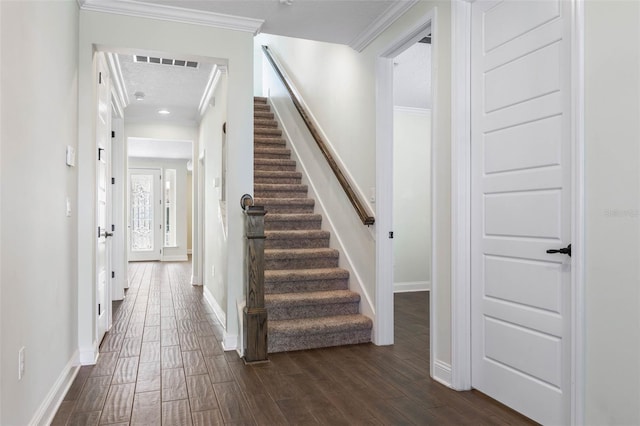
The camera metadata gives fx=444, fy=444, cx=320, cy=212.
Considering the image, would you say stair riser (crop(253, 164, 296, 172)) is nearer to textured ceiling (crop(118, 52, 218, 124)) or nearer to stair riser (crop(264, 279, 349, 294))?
textured ceiling (crop(118, 52, 218, 124))

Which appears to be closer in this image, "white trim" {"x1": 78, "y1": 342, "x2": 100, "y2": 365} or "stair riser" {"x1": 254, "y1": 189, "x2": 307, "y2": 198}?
"white trim" {"x1": 78, "y1": 342, "x2": 100, "y2": 365}

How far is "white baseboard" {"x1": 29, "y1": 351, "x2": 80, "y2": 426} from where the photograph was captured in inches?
83.8

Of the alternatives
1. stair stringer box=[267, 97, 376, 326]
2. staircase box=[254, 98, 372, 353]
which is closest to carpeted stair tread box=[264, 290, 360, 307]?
staircase box=[254, 98, 372, 353]

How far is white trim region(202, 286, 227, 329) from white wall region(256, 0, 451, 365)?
1394 millimetres

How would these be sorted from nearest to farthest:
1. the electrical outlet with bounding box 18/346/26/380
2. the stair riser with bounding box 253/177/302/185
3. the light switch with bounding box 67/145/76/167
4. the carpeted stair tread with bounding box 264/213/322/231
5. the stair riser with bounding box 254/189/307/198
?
the electrical outlet with bounding box 18/346/26/380
the light switch with bounding box 67/145/76/167
the carpeted stair tread with bounding box 264/213/322/231
the stair riser with bounding box 254/189/307/198
the stair riser with bounding box 253/177/302/185

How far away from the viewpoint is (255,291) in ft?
10.6

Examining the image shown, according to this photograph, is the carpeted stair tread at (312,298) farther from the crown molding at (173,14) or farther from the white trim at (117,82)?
the white trim at (117,82)

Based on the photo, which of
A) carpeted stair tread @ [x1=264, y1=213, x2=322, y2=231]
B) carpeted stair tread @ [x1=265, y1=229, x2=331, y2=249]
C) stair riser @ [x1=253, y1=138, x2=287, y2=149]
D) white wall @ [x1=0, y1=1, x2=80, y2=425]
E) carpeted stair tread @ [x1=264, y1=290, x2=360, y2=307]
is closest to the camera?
white wall @ [x1=0, y1=1, x2=80, y2=425]

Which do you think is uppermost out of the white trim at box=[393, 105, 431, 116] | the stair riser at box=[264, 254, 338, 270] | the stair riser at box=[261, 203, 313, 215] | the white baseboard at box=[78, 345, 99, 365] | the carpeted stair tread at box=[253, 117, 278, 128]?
the white trim at box=[393, 105, 431, 116]

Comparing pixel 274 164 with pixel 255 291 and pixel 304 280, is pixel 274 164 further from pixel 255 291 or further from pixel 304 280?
pixel 255 291

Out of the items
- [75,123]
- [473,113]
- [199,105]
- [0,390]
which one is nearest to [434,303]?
[473,113]

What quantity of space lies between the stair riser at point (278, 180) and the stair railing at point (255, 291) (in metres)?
2.07

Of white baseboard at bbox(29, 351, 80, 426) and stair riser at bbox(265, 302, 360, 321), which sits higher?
stair riser at bbox(265, 302, 360, 321)

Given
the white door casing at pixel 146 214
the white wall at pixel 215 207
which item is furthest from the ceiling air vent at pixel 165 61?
the white door casing at pixel 146 214
